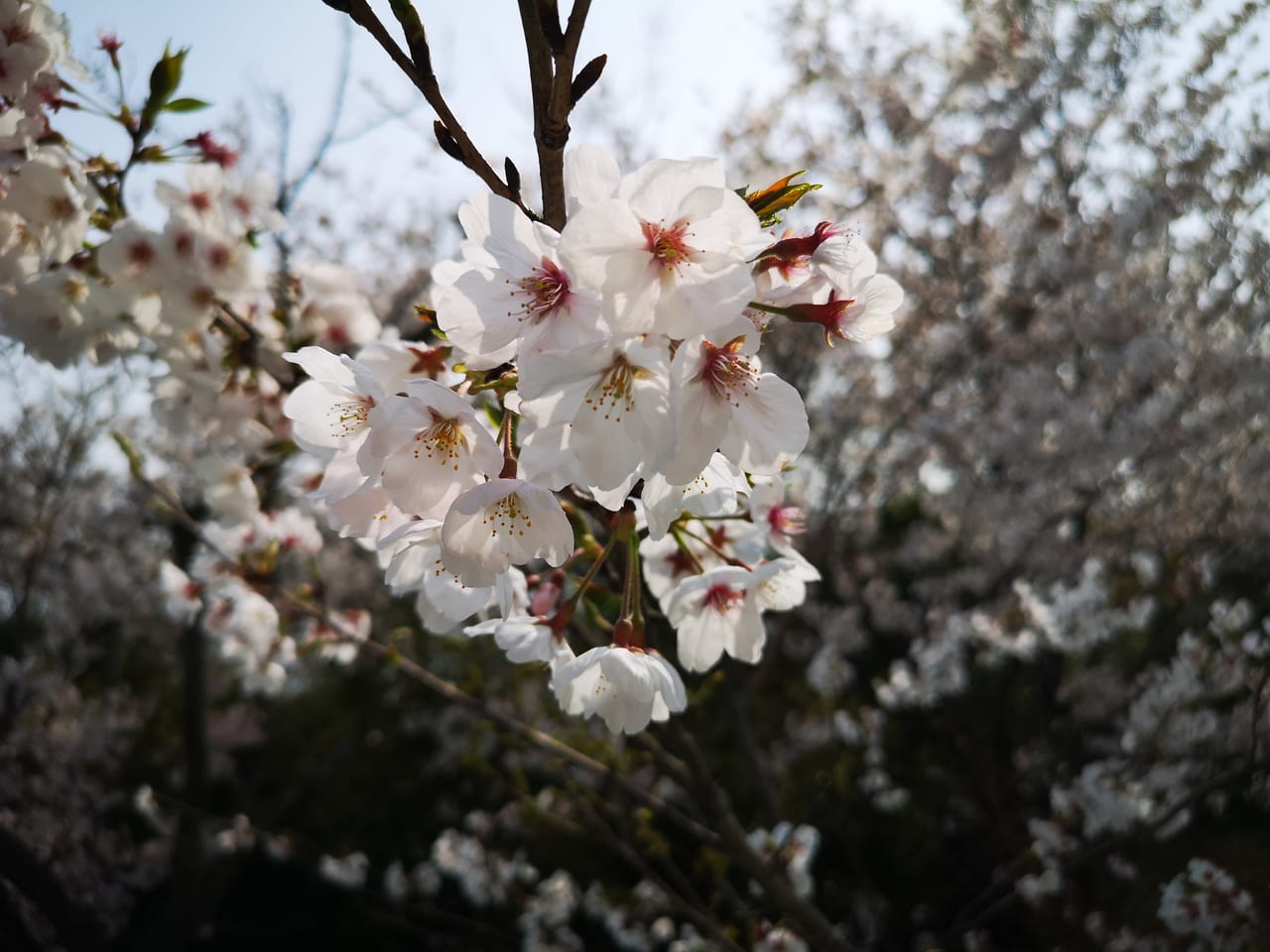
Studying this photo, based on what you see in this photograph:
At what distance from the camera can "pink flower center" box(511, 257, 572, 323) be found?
0.79 m

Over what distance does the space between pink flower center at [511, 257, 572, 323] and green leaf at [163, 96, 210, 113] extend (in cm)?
117

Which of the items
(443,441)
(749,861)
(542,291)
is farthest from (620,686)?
(749,861)

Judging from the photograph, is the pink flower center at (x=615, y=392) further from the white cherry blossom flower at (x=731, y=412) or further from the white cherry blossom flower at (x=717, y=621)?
the white cherry blossom flower at (x=717, y=621)

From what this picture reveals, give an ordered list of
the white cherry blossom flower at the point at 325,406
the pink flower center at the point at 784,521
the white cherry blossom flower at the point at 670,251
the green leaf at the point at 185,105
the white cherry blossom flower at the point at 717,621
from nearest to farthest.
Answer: the white cherry blossom flower at the point at 670,251, the white cherry blossom flower at the point at 325,406, the white cherry blossom flower at the point at 717,621, the pink flower center at the point at 784,521, the green leaf at the point at 185,105

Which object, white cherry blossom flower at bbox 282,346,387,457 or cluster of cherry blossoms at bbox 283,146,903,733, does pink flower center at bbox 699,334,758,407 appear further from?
white cherry blossom flower at bbox 282,346,387,457

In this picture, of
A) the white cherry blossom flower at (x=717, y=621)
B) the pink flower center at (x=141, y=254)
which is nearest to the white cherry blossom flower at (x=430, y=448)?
the white cherry blossom flower at (x=717, y=621)

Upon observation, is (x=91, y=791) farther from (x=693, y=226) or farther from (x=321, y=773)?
(x=693, y=226)

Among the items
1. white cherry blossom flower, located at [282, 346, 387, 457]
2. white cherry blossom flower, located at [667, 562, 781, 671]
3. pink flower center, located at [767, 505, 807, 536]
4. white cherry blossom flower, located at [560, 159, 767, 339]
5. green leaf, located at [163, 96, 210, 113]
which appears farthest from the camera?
green leaf, located at [163, 96, 210, 113]

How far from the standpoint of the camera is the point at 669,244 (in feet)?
2.48

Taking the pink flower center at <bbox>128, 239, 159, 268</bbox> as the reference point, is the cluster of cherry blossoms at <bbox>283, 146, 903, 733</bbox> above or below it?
below

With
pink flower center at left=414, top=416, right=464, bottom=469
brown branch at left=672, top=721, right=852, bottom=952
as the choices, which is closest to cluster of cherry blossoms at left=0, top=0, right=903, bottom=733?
pink flower center at left=414, top=416, right=464, bottom=469

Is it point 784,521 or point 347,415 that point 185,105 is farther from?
point 784,521

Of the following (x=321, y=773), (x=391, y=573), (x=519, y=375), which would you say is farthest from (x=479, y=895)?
(x=519, y=375)

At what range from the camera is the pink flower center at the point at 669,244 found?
2.41 feet
